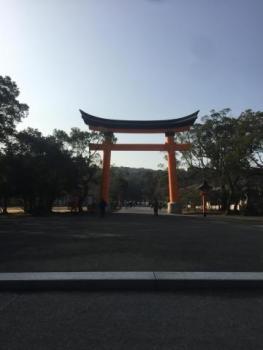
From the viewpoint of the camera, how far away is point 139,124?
42719 mm

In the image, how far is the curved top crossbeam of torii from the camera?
140 feet

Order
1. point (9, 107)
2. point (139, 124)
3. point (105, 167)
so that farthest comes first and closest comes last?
point (105, 167) < point (139, 124) < point (9, 107)

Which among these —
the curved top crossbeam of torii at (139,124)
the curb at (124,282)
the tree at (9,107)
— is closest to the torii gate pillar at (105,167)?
the curved top crossbeam of torii at (139,124)

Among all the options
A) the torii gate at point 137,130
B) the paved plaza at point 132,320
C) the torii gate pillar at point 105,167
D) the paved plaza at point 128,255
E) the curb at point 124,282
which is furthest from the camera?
the torii gate pillar at point 105,167

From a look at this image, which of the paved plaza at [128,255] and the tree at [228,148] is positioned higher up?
the tree at [228,148]

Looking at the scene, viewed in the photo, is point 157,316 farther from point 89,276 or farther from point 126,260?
point 126,260

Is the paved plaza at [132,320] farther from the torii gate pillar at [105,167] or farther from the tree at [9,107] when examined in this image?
the torii gate pillar at [105,167]

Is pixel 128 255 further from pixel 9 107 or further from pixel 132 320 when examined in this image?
pixel 9 107

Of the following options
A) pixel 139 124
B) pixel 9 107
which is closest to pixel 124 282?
pixel 9 107

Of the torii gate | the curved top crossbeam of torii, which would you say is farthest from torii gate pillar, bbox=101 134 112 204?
the curved top crossbeam of torii

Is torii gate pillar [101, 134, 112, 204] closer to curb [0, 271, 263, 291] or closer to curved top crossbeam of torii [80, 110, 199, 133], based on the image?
curved top crossbeam of torii [80, 110, 199, 133]

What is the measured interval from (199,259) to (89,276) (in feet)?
10.3

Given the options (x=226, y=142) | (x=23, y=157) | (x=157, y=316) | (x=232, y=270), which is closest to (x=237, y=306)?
(x=157, y=316)

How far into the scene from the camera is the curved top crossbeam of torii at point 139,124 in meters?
42.7
